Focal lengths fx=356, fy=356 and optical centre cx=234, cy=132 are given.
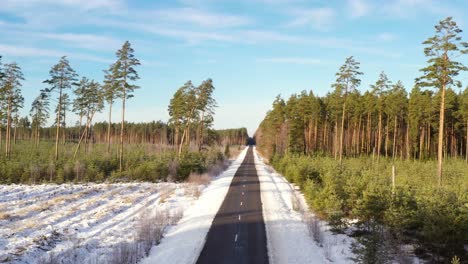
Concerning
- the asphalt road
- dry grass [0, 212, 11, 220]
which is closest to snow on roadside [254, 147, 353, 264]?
A: the asphalt road

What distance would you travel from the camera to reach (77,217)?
72.5ft

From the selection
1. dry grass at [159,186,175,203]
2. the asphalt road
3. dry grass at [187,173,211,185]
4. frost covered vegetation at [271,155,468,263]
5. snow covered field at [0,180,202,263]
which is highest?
frost covered vegetation at [271,155,468,263]

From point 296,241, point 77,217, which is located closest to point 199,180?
point 77,217

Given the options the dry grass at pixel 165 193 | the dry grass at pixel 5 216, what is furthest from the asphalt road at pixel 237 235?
the dry grass at pixel 5 216

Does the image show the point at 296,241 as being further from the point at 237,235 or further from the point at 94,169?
the point at 94,169

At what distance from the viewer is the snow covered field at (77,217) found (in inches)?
599

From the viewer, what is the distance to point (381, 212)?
56.1 ft

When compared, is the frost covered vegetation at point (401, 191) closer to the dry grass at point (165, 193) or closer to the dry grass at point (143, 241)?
the dry grass at point (143, 241)

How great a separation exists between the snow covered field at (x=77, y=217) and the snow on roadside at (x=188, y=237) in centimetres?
119

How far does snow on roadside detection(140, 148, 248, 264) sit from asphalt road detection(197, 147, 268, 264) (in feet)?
1.27

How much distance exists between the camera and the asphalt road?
574 inches

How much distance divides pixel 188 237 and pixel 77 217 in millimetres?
8809

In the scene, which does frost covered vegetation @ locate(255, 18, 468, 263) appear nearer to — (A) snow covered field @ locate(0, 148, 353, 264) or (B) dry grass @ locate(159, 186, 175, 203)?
(A) snow covered field @ locate(0, 148, 353, 264)

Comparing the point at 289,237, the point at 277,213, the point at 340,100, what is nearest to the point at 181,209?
the point at 277,213
